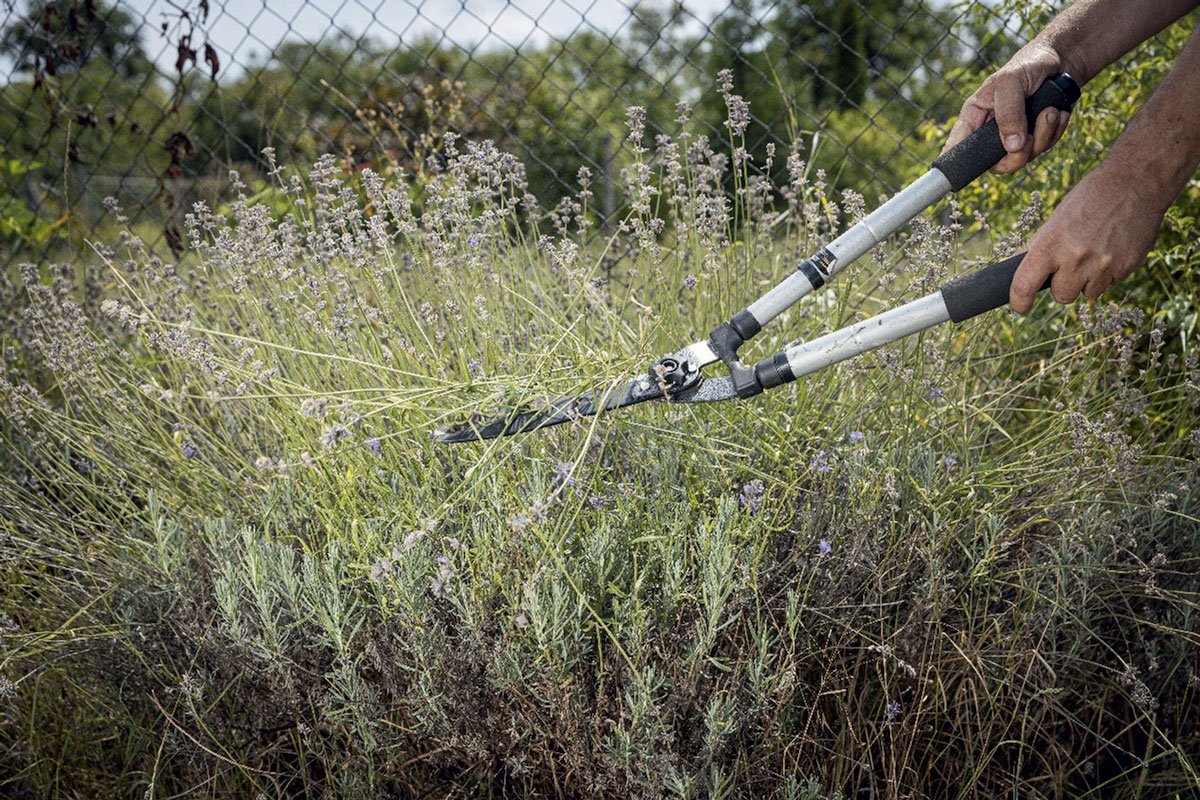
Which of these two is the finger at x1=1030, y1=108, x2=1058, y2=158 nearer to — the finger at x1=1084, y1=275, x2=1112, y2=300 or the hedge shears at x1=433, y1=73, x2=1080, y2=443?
the hedge shears at x1=433, y1=73, x2=1080, y2=443

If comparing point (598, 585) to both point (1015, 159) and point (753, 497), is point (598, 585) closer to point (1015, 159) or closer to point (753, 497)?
point (753, 497)

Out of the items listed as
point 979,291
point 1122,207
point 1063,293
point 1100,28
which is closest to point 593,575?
point 979,291

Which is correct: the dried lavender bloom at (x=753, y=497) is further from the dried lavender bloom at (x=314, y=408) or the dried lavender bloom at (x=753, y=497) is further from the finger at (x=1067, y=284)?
the dried lavender bloom at (x=314, y=408)

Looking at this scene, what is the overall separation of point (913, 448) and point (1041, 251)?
0.68m

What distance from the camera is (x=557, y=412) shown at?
184cm

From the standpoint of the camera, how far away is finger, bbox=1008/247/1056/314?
5.59ft

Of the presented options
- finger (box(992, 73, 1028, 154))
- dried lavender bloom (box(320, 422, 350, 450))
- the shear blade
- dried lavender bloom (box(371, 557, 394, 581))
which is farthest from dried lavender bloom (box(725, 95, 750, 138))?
dried lavender bloom (box(371, 557, 394, 581))

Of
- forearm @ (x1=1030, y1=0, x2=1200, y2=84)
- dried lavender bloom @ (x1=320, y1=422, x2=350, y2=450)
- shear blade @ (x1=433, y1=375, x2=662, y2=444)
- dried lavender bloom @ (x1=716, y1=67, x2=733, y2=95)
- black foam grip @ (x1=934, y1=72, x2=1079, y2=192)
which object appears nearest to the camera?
dried lavender bloom @ (x1=320, y1=422, x2=350, y2=450)

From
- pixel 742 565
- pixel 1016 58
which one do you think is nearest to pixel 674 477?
pixel 742 565

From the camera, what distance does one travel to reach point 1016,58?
2.07 m

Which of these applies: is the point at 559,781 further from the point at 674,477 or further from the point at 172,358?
the point at 172,358

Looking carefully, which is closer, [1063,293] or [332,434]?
[332,434]

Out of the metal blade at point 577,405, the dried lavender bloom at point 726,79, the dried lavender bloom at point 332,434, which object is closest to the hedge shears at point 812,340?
the metal blade at point 577,405

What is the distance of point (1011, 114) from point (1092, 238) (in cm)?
40
